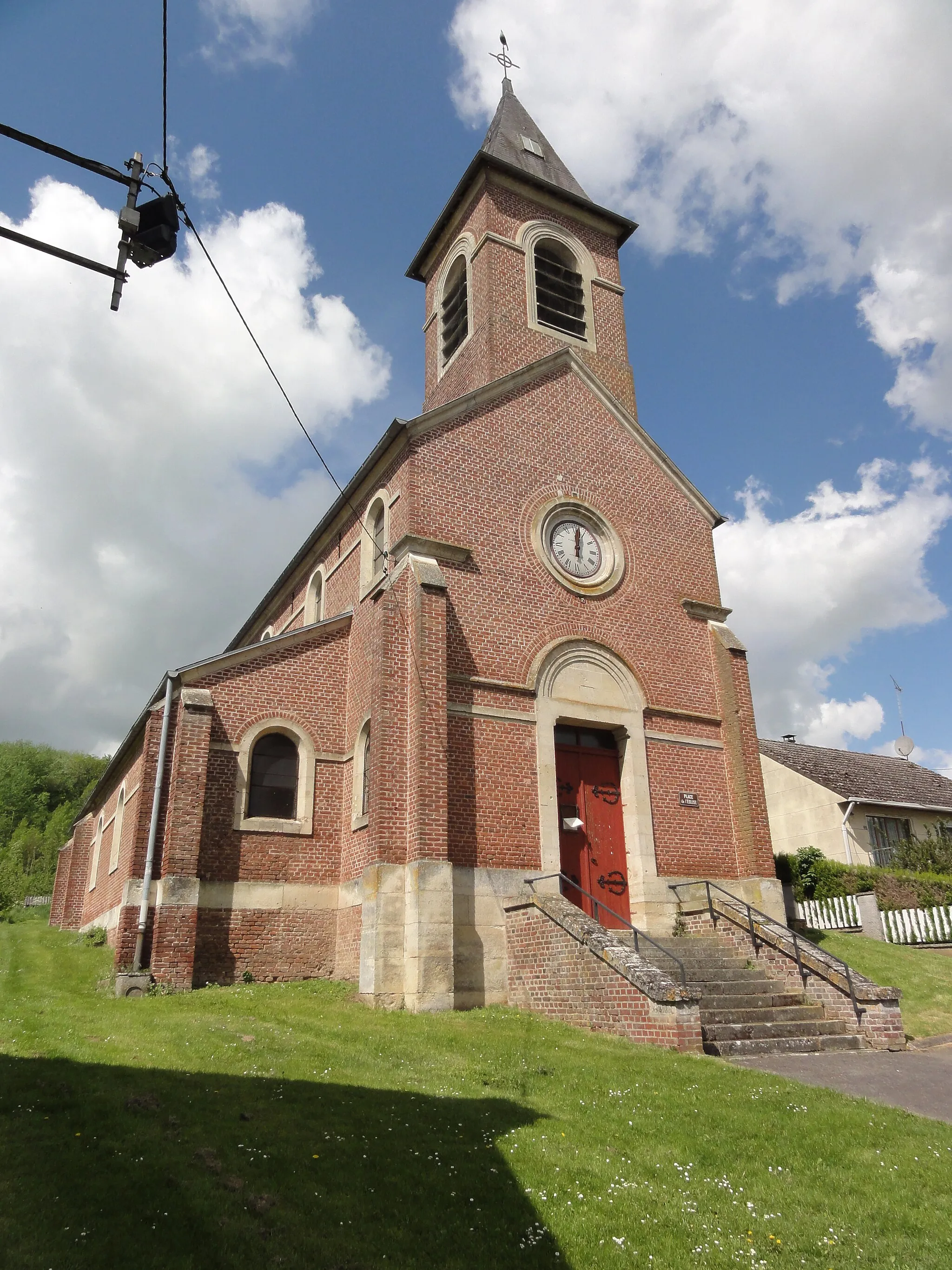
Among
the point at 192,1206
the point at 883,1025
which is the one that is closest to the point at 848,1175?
the point at 192,1206

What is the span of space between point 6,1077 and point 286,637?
9.20 metres

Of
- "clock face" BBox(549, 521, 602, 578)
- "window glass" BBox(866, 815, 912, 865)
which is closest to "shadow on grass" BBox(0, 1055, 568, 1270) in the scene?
"clock face" BBox(549, 521, 602, 578)

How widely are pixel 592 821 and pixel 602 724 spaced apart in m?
1.72

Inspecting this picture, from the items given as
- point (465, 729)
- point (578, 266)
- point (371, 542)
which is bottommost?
point (465, 729)

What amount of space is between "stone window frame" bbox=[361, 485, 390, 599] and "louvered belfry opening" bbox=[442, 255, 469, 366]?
6614 mm

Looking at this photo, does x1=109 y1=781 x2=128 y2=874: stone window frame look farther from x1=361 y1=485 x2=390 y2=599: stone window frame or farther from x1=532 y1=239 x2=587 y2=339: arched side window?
x1=532 y1=239 x2=587 y2=339: arched side window

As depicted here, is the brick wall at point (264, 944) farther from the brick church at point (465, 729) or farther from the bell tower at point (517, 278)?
the bell tower at point (517, 278)

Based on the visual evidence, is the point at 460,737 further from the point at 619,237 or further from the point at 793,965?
the point at 619,237

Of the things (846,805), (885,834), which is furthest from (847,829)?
(885,834)

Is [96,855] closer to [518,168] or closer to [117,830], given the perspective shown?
[117,830]

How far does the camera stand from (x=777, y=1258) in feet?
15.9

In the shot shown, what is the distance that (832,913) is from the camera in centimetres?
2014

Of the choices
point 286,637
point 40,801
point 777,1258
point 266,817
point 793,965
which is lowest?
point 777,1258

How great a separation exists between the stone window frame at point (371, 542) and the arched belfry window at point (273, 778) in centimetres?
306
